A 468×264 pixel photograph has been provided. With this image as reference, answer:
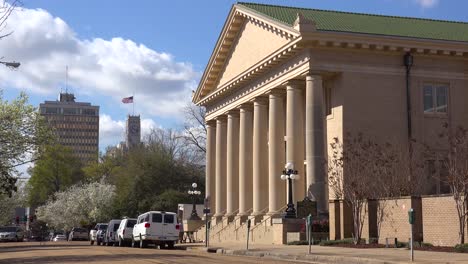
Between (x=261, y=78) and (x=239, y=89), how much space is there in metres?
4.43

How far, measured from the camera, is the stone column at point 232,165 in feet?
164

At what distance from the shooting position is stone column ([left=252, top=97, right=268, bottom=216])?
146ft

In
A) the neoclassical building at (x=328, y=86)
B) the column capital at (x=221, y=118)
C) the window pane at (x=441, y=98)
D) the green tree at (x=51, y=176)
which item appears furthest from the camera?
the green tree at (x=51, y=176)

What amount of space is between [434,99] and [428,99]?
334mm

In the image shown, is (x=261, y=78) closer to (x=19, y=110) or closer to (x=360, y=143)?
(x=360, y=143)

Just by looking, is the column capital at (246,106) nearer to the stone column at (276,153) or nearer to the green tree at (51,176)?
the stone column at (276,153)

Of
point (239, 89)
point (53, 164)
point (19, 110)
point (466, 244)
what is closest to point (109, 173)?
point (53, 164)

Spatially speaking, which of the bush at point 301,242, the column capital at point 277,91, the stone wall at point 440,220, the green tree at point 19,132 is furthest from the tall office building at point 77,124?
the stone wall at point 440,220

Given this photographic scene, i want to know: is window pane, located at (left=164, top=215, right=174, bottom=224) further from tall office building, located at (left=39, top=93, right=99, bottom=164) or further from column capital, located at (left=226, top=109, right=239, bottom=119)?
tall office building, located at (left=39, top=93, right=99, bottom=164)

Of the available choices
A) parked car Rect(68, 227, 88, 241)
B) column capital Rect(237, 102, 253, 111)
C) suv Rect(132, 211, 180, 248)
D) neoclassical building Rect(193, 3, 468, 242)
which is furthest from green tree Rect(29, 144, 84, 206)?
suv Rect(132, 211, 180, 248)

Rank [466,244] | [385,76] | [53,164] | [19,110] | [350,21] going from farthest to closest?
1. [53,164]
2. [19,110]
3. [350,21]
4. [385,76]
5. [466,244]

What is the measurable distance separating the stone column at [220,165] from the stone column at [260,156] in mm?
8271

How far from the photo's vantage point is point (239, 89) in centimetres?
4903

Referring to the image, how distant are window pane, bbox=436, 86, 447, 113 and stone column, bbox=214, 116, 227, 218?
60.0 ft
